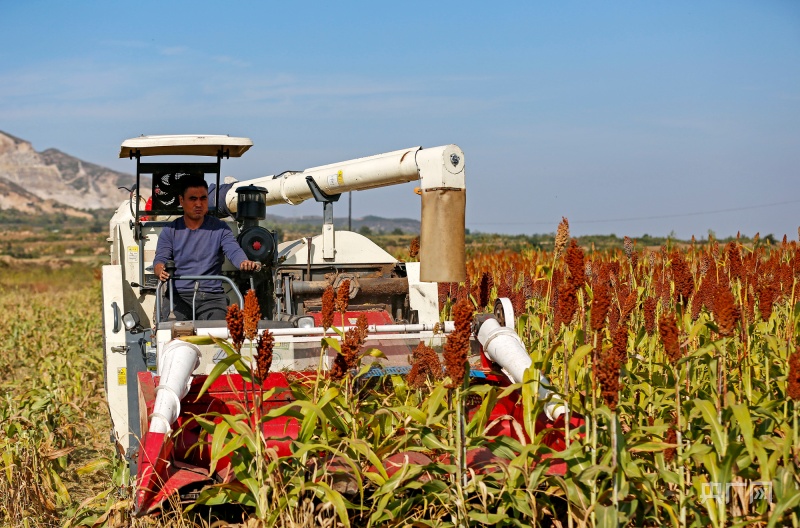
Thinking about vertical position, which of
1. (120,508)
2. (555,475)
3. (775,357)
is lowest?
(120,508)

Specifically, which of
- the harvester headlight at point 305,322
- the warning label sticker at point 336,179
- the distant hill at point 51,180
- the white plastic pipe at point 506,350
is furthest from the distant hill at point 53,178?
the white plastic pipe at point 506,350

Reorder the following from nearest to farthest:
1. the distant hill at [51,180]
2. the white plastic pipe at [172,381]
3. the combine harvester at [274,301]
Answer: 1. the white plastic pipe at [172,381]
2. the combine harvester at [274,301]
3. the distant hill at [51,180]

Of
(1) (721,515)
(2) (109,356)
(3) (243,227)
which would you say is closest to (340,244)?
(3) (243,227)

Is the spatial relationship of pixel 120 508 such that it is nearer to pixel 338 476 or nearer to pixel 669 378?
pixel 338 476

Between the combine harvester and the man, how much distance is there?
20 centimetres

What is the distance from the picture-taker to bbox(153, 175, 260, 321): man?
698 cm

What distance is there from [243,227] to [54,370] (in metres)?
2.70

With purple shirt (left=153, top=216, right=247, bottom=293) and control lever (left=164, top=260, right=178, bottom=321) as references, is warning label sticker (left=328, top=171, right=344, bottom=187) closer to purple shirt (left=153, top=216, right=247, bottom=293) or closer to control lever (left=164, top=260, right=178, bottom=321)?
purple shirt (left=153, top=216, right=247, bottom=293)

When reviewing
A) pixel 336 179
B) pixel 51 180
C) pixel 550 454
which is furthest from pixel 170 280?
pixel 51 180

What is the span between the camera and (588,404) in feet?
14.9

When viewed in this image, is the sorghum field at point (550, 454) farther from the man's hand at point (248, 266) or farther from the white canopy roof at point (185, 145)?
the white canopy roof at point (185, 145)

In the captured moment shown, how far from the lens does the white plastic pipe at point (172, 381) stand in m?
4.43

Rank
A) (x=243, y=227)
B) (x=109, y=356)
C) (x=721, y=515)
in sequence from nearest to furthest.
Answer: (x=721, y=515) < (x=109, y=356) < (x=243, y=227)

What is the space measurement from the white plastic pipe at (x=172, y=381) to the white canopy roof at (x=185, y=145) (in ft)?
7.36
